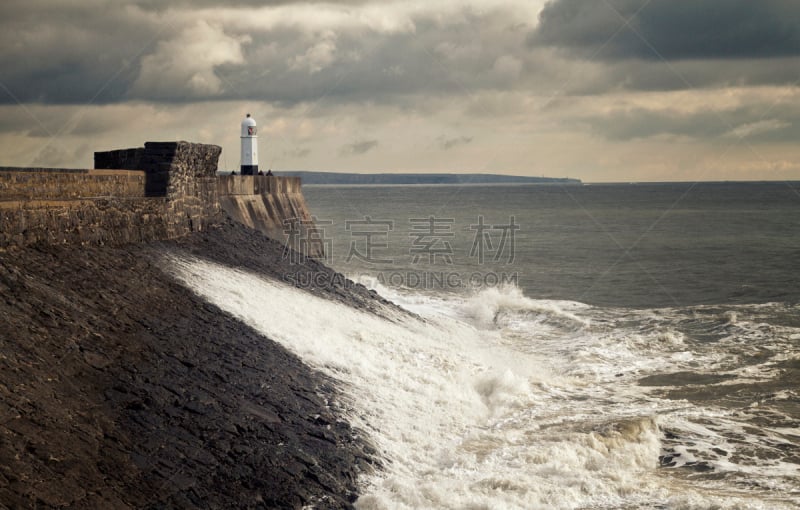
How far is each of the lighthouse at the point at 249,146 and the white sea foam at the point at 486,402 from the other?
13.3 meters

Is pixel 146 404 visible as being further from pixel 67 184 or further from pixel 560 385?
pixel 560 385

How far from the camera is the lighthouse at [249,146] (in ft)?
A: 96.5

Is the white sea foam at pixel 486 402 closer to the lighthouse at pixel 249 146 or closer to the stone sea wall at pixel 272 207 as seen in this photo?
the stone sea wall at pixel 272 207

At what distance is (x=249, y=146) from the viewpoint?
29.7 meters

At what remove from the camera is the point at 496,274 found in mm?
32500

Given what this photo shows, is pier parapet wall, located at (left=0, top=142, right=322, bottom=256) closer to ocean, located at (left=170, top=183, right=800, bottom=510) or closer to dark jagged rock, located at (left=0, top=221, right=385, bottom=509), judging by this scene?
dark jagged rock, located at (left=0, top=221, right=385, bottom=509)

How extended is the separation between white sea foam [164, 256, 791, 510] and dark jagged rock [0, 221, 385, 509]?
719 millimetres

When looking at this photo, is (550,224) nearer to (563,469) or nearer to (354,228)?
(354,228)

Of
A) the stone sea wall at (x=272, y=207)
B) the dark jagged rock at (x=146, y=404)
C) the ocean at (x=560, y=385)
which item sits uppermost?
the stone sea wall at (x=272, y=207)

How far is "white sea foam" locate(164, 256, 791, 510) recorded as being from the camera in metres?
9.21

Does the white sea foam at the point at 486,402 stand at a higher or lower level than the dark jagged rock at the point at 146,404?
lower

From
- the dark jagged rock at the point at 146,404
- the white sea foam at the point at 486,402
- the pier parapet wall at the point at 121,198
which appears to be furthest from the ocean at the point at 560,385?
the pier parapet wall at the point at 121,198

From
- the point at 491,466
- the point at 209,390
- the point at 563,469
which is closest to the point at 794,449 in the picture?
the point at 563,469

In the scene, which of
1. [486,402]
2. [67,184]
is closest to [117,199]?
[67,184]
